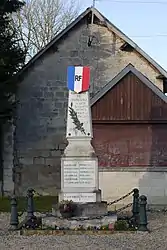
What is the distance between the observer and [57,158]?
26359 millimetres

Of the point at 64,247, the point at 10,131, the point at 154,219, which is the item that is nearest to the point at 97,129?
the point at 154,219

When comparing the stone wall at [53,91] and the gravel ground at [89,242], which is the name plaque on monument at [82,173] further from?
the stone wall at [53,91]

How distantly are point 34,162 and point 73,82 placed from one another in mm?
11596

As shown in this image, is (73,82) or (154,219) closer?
(73,82)

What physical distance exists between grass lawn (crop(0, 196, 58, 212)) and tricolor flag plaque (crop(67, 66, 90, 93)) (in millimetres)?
6108

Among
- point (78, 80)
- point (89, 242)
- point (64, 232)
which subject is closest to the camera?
point (89, 242)

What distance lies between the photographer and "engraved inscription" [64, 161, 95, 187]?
14641mm

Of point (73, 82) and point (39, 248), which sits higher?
point (73, 82)

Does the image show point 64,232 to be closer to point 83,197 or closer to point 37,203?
point 83,197

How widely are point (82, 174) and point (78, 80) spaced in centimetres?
242

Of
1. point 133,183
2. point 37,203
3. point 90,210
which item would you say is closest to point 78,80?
point 90,210

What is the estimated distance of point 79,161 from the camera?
14656 mm

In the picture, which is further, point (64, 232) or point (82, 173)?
point (82, 173)

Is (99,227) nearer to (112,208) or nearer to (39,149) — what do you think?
(112,208)
